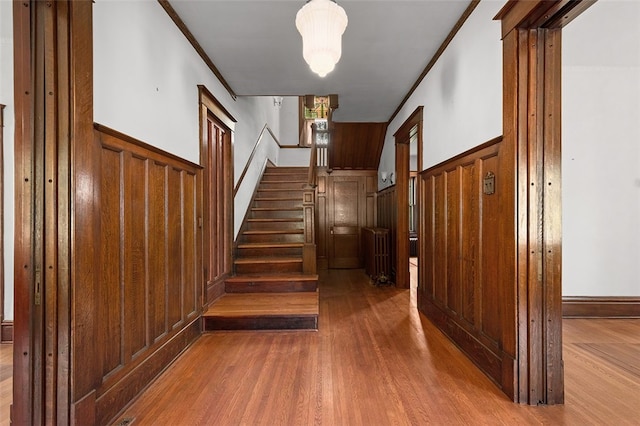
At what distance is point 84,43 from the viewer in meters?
1.53

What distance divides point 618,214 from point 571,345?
1751 millimetres

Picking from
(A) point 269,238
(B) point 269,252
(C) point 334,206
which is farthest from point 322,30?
(C) point 334,206

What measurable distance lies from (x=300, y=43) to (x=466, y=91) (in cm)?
144

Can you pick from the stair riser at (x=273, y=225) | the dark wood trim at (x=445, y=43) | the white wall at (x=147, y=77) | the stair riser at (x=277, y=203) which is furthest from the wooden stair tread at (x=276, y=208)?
the dark wood trim at (x=445, y=43)

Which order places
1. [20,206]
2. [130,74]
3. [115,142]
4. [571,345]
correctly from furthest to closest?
1. [571,345]
2. [130,74]
3. [115,142]
4. [20,206]

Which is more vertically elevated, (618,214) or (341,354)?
(618,214)

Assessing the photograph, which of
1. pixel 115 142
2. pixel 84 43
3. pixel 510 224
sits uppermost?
pixel 84 43

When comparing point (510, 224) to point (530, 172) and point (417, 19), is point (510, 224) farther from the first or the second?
point (417, 19)

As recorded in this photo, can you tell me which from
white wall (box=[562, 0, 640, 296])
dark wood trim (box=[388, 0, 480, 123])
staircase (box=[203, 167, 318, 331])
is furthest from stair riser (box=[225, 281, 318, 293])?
white wall (box=[562, 0, 640, 296])

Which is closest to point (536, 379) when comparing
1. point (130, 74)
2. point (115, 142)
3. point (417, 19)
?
point (417, 19)

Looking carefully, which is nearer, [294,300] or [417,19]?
[417,19]

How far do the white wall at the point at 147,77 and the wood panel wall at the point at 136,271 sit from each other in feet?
0.43

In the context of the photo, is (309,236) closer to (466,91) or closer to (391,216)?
(391,216)

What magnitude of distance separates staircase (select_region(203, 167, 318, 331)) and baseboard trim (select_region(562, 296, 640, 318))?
9.16 ft
